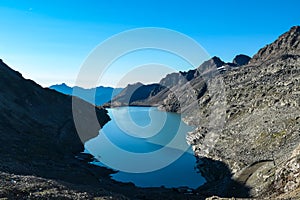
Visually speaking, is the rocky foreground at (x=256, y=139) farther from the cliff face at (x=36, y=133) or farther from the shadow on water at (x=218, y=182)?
the cliff face at (x=36, y=133)

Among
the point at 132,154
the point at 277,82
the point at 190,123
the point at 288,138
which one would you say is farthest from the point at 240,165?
the point at 190,123

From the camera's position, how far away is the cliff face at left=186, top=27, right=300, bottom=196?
55125 millimetres

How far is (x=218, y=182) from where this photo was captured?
75.7m

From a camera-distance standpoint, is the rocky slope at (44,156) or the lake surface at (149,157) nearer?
the rocky slope at (44,156)

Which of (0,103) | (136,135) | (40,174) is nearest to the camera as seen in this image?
(40,174)

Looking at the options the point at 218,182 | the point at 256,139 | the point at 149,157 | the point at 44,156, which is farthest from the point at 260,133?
the point at 44,156

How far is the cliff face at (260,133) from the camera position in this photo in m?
55.1

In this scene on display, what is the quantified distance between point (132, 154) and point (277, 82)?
72926 millimetres

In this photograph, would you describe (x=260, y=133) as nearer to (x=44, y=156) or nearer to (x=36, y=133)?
(x=44, y=156)

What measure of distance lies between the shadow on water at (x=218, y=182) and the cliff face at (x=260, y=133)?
0.77 meters

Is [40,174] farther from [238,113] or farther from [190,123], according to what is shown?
[190,123]

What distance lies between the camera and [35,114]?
12062 centimetres

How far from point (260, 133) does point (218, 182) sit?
85.6ft

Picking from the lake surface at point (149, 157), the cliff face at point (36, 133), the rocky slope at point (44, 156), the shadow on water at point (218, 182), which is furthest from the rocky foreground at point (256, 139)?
the cliff face at point (36, 133)
